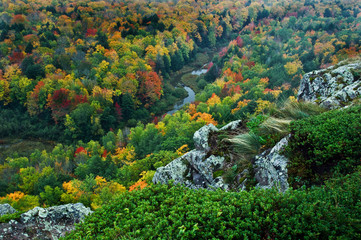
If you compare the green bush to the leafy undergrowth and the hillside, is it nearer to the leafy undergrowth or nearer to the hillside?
the hillside

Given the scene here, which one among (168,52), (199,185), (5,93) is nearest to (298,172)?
(199,185)

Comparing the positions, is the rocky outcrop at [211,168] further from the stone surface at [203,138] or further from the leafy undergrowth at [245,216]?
the leafy undergrowth at [245,216]

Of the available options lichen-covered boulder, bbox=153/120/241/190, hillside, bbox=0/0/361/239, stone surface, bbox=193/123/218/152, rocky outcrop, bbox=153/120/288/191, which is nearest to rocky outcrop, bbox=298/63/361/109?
hillside, bbox=0/0/361/239

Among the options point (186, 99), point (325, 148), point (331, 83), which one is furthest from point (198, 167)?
point (186, 99)

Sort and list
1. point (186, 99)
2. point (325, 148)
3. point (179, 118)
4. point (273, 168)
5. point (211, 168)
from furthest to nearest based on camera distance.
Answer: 1. point (186, 99)
2. point (179, 118)
3. point (211, 168)
4. point (273, 168)
5. point (325, 148)

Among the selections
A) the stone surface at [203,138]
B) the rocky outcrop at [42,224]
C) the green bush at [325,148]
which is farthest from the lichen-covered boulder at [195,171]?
the rocky outcrop at [42,224]

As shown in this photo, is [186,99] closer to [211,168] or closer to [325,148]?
[211,168]

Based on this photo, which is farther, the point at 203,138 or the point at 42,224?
the point at 42,224
